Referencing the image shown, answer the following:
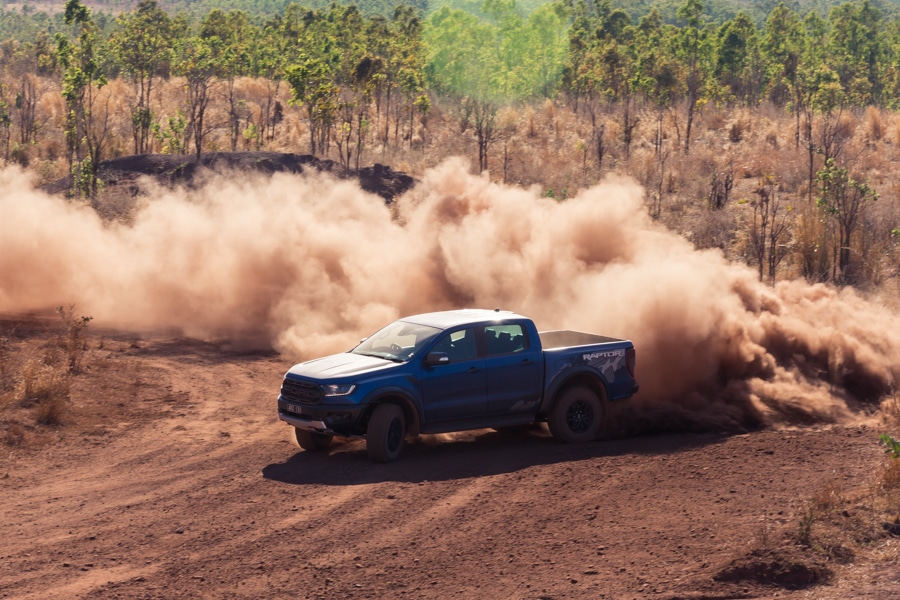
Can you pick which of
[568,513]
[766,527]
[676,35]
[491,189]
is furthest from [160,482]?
[676,35]

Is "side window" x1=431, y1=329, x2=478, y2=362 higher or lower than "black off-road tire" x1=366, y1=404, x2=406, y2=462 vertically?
higher

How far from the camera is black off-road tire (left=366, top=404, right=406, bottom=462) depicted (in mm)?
12438

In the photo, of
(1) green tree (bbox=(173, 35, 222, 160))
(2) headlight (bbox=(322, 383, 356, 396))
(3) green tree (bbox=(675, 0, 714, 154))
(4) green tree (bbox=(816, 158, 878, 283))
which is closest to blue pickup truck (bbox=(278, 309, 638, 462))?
(2) headlight (bbox=(322, 383, 356, 396))

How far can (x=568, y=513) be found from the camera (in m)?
10.6

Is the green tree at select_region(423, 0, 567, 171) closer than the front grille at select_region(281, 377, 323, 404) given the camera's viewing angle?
No

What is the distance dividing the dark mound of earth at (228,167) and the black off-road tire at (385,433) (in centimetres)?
2346

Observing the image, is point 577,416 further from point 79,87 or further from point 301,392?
point 79,87

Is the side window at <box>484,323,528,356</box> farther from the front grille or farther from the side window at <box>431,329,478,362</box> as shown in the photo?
the front grille

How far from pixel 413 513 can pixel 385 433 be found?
1960 mm

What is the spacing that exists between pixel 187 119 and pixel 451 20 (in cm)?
2904

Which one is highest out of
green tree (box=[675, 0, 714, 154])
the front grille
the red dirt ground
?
green tree (box=[675, 0, 714, 154])

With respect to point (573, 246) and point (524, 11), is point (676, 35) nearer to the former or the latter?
point (573, 246)

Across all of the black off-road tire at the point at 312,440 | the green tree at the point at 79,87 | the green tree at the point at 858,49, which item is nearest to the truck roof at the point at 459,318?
the black off-road tire at the point at 312,440

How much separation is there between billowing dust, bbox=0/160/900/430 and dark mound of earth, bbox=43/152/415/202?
7440 mm
